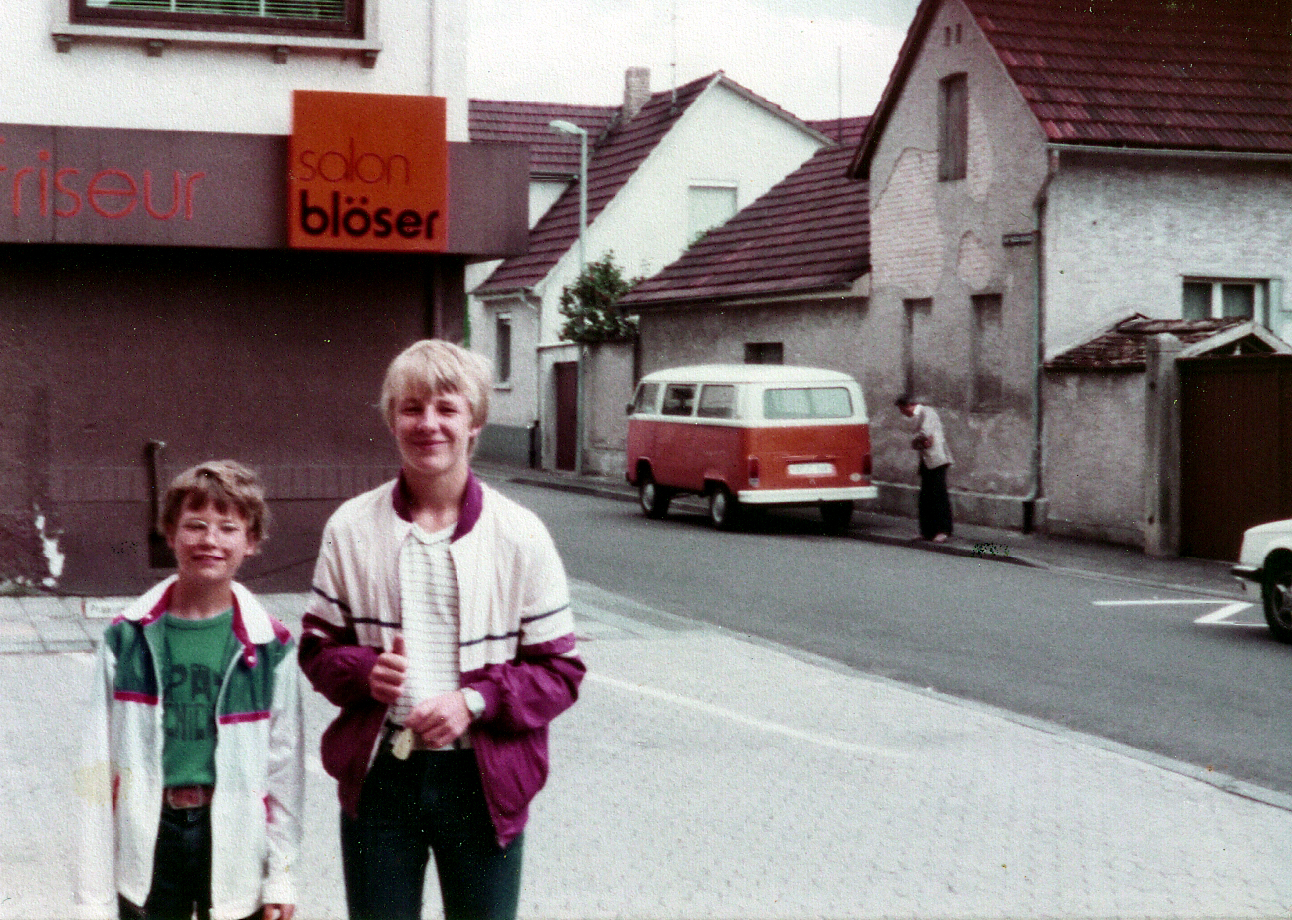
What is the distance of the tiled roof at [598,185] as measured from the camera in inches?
1432

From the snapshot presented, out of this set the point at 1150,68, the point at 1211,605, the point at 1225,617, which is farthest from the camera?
the point at 1150,68

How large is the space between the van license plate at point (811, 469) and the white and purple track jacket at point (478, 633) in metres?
17.7

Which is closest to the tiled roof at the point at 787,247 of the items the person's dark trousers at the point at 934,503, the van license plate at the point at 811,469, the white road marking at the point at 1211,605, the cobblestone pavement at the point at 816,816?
the van license plate at the point at 811,469

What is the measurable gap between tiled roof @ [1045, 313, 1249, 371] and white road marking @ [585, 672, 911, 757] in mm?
10750

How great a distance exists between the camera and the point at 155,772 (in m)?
3.56

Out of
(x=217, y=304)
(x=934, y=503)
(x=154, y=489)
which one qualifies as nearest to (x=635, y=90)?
(x=934, y=503)

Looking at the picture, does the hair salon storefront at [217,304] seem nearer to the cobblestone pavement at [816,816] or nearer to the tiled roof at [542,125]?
the cobblestone pavement at [816,816]

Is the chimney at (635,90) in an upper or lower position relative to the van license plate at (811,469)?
upper

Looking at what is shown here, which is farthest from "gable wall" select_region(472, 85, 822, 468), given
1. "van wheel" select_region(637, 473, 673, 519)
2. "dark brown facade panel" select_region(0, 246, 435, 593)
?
Answer: "dark brown facade panel" select_region(0, 246, 435, 593)

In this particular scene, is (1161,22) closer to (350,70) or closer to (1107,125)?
(1107,125)

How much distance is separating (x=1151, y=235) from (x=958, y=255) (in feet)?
8.15

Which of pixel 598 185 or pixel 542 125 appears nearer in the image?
pixel 598 185

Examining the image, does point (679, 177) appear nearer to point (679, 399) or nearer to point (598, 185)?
point (598, 185)

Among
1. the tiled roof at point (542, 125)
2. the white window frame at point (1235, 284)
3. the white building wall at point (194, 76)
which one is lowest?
the white window frame at point (1235, 284)
